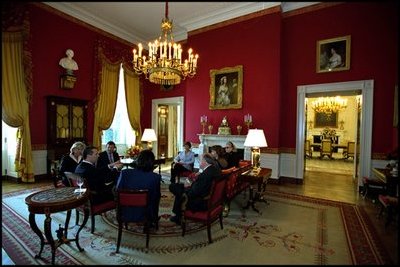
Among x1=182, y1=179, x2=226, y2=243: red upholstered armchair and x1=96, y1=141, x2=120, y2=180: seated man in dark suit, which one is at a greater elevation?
x1=96, y1=141, x2=120, y2=180: seated man in dark suit

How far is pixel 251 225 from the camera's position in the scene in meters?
3.41

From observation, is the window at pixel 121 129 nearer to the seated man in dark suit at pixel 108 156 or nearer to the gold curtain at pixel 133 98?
the gold curtain at pixel 133 98

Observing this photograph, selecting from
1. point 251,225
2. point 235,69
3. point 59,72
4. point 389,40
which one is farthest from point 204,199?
point 59,72

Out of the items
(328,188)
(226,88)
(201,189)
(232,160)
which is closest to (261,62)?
(226,88)

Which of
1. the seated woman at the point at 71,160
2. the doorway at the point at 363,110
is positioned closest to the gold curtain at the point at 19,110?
the seated woman at the point at 71,160

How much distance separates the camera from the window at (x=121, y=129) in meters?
8.10

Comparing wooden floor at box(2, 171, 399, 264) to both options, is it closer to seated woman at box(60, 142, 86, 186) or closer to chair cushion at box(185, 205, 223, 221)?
seated woman at box(60, 142, 86, 186)

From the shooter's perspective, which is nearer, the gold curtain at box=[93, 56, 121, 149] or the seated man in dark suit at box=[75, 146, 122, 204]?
the seated man in dark suit at box=[75, 146, 122, 204]

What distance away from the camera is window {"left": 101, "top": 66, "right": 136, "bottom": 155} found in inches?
319

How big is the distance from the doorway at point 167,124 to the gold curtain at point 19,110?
446cm

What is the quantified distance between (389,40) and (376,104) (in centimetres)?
452

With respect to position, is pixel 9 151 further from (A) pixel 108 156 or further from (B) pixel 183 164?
(B) pixel 183 164

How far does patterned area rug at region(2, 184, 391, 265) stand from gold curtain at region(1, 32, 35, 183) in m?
1.71

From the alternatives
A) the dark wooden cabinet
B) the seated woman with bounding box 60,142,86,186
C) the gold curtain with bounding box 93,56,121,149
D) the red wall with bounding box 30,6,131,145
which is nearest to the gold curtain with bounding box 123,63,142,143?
the gold curtain with bounding box 93,56,121,149
